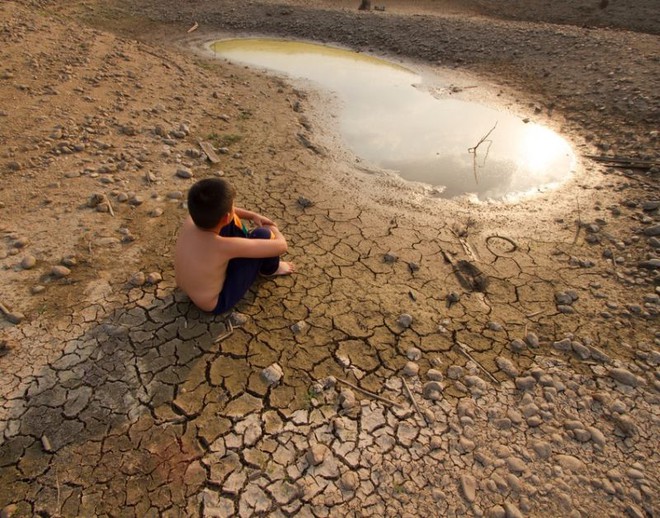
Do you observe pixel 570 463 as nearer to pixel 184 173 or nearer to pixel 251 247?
pixel 251 247

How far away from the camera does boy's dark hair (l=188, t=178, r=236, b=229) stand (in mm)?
2523

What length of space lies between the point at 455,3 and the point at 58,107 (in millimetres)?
14400

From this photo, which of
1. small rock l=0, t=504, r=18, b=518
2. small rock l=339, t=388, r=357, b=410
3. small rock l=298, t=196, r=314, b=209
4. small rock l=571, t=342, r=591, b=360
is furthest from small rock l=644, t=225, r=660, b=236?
small rock l=0, t=504, r=18, b=518

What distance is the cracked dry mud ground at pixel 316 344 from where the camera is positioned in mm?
2207

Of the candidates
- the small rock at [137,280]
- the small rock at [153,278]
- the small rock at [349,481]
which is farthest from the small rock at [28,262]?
the small rock at [349,481]

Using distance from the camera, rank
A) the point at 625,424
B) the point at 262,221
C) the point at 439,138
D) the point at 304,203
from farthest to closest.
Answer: the point at 439,138 < the point at 304,203 < the point at 262,221 < the point at 625,424

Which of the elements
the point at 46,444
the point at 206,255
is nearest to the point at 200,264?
the point at 206,255

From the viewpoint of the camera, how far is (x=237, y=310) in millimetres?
3131

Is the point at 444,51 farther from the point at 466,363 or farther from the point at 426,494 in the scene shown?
the point at 426,494

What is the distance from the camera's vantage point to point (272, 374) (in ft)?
8.82

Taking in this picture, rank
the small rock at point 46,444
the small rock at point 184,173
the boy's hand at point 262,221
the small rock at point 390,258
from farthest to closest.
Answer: the small rock at point 184,173
the small rock at point 390,258
the boy's hand at point 262,221
the small rock at point 46,444

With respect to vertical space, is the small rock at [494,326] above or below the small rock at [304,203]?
below

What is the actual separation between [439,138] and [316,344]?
443 centimetres

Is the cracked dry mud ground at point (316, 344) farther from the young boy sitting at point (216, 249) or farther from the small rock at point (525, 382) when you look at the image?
the young boy sitting at point (216, 249)
